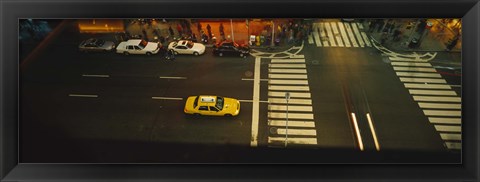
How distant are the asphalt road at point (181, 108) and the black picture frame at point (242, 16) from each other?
866 centimetres

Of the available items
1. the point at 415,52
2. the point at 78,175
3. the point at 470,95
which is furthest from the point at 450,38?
the point at 78,175

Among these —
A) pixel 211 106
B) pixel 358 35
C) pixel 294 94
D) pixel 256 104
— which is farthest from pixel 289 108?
pixel 358 35

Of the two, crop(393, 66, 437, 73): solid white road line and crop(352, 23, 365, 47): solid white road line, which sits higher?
crop(352, 23, 365, 47): solid white road line

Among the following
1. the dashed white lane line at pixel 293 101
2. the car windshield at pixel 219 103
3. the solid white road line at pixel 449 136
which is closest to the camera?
the solid white road line at pixel 449 136

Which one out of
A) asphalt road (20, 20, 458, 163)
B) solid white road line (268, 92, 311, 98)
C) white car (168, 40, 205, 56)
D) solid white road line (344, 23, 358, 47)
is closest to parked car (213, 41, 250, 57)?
asphalt road (20, 20, 458, 163)

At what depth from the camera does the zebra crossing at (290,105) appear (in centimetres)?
2169

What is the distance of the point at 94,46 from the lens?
27.4m

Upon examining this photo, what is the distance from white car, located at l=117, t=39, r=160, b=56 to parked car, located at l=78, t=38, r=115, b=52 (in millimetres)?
832

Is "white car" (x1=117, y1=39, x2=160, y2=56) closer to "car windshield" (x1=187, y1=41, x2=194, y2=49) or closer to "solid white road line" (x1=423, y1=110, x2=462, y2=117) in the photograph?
"car windshield" (x1=187, y1=41, x2=194, y2=49)

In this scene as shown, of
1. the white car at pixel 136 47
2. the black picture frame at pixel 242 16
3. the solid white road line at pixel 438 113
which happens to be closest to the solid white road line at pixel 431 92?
the solid white road line at pixel 438 113

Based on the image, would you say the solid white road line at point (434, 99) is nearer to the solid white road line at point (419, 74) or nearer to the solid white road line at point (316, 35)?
the solid white road line at point (419, 74)

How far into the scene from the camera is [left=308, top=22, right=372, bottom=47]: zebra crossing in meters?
28.5
